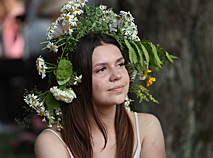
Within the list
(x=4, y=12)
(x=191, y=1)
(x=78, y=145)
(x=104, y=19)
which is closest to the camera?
(x=78, y=145)

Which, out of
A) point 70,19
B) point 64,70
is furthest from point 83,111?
point 70,19

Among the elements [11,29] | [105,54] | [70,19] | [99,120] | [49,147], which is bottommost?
[49,147]

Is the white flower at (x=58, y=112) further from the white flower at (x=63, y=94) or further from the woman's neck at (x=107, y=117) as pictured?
the woman's neck at (x=107, y=117)

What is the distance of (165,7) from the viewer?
3943 millimetres

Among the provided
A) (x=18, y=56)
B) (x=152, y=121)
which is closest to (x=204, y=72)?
(x=152, y=121)

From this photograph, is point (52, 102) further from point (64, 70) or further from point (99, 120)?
point (99, 120)

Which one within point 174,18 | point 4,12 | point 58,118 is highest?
point 4,12

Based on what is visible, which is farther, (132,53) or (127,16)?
(127,16)

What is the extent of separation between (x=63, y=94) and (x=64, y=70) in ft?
0.66

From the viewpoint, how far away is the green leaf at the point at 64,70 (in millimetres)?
2363

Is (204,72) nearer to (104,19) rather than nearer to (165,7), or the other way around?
(165,7)

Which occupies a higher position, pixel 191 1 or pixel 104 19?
pixel 191 1

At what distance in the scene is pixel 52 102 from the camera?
2500 mm

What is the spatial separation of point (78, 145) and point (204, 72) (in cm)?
236
